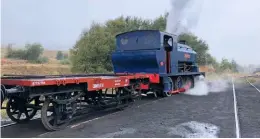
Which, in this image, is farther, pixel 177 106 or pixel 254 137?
pixel 177 106

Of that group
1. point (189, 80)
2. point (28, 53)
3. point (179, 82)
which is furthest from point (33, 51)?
point (179, 82)

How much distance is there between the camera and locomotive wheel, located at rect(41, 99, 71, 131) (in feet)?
22.2

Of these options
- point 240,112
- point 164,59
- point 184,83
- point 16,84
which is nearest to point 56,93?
point 16,84

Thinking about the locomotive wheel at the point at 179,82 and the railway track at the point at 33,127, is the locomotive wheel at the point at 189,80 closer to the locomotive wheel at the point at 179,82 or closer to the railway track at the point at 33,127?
the locomotive wheel at the point at 179,82

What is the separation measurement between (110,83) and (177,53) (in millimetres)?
6678

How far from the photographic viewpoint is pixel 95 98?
9.09m

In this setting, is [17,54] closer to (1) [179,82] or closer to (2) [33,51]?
(2) [33,51]

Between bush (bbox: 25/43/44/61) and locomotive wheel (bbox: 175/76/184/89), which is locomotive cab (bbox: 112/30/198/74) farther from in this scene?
bush (bbox: 25/43/44/61)

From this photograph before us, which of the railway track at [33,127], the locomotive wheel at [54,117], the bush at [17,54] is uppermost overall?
the bush at [17,54]

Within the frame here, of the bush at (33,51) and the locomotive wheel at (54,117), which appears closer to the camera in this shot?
the locomotive wheel at (54,117)

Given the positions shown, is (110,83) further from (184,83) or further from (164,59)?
(184,83)

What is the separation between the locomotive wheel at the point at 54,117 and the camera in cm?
678

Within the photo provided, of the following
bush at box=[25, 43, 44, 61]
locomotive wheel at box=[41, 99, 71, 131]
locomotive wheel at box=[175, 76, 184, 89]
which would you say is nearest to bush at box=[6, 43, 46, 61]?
bush at box=[25, 43, 44, 61]

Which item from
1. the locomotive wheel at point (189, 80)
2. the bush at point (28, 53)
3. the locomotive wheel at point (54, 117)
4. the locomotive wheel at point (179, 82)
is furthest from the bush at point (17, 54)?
the locomotive wheel at point (54, 117)
